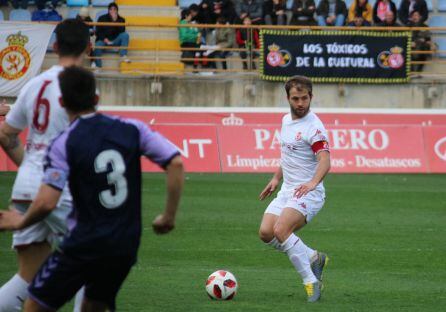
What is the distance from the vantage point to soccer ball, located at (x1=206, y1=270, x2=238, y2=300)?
32.5 feet

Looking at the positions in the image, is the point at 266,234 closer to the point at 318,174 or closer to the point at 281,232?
the point at 281,232

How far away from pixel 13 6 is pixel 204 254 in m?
18.0

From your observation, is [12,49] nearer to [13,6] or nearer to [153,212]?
[13,6]

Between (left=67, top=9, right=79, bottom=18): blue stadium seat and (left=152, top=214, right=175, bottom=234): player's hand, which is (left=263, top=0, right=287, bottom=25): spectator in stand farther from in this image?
(left=152, top=214, right=175, bottom=234): player's hand

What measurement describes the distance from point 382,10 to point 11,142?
22.7 m

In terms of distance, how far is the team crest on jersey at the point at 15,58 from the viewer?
1019 inches

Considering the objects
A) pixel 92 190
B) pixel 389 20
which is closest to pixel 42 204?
pixel 92 190

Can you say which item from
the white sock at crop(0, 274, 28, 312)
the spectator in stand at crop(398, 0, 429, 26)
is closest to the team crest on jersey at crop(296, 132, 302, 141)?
the white sock at crop(0, 274, 28, 312)

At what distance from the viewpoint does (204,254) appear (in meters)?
13.1

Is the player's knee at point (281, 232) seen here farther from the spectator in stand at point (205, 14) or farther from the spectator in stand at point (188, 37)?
the spectator in stand at point (205, 14)

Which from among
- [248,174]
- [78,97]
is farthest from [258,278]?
[248,174]

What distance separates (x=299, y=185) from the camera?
10.3 meters

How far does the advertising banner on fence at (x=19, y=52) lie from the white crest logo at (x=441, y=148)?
965cm

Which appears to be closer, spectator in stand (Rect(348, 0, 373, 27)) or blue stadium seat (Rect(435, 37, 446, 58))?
spectator in stand (Rect(348, 0, 373, 27))
